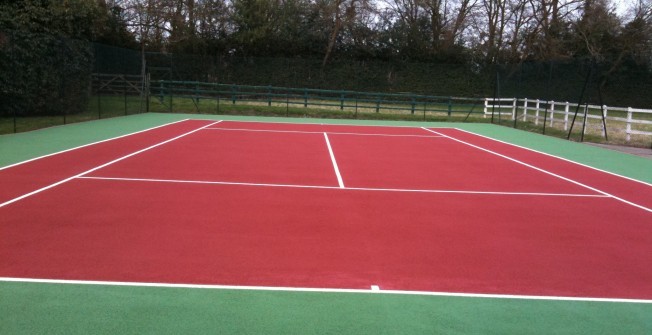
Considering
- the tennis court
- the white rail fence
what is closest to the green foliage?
the tennis court

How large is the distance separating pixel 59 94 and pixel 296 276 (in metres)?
17.3

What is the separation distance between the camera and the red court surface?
16.7 ft

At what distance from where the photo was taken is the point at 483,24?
4353 centimetres

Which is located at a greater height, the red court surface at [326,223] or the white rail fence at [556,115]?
the white rail fence at [556,115]

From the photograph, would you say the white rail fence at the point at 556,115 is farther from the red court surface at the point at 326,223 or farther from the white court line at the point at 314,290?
the white court line at the point at 314,290

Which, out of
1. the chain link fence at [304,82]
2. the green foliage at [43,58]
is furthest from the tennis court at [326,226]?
the chain link fence at [304,82]

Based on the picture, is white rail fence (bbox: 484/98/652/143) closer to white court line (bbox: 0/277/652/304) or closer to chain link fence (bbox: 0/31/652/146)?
chain link fence (bbox: 0/31/652/146)

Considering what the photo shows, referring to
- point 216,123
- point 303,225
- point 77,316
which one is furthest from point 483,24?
point 77,316

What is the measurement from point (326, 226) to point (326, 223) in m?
0.15

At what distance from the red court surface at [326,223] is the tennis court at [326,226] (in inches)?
1.0

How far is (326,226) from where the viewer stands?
6.81 m

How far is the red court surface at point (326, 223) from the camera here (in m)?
5.09

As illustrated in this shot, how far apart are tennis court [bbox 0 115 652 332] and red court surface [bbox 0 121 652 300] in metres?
0.03

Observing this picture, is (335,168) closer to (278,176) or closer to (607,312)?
(278,176)
